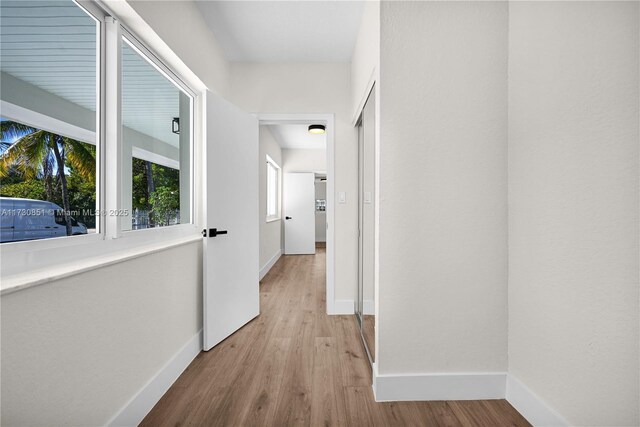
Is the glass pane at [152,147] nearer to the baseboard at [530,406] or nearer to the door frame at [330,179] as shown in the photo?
the door frame at [330,179]

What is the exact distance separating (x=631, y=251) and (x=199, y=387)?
7.03 ft

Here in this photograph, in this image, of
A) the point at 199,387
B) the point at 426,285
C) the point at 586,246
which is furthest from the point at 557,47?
the point at 199,387

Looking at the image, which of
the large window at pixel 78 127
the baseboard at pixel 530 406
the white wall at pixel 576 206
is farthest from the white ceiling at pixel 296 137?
the baseboard at pixel 530 406

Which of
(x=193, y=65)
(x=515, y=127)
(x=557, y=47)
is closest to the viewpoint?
(x=557, y=47)

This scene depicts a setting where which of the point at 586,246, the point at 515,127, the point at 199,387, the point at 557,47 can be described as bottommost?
the point at 199,387

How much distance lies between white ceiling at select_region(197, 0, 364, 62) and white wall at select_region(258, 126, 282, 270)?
1915 millimetres

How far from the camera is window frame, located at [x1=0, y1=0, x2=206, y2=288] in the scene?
38.6 inches

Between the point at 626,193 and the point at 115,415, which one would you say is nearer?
the point at 626,193

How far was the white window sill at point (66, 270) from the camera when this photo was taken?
884 millimetres

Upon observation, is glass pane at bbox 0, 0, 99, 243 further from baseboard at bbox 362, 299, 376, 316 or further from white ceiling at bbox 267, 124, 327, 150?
white ceiling at bbox 267, 124, 327, 150

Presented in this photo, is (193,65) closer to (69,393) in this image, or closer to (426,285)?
(69,393)

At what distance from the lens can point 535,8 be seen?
146 centimetres

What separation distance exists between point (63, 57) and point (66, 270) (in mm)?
850

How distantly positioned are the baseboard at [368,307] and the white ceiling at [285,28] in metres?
2.19
